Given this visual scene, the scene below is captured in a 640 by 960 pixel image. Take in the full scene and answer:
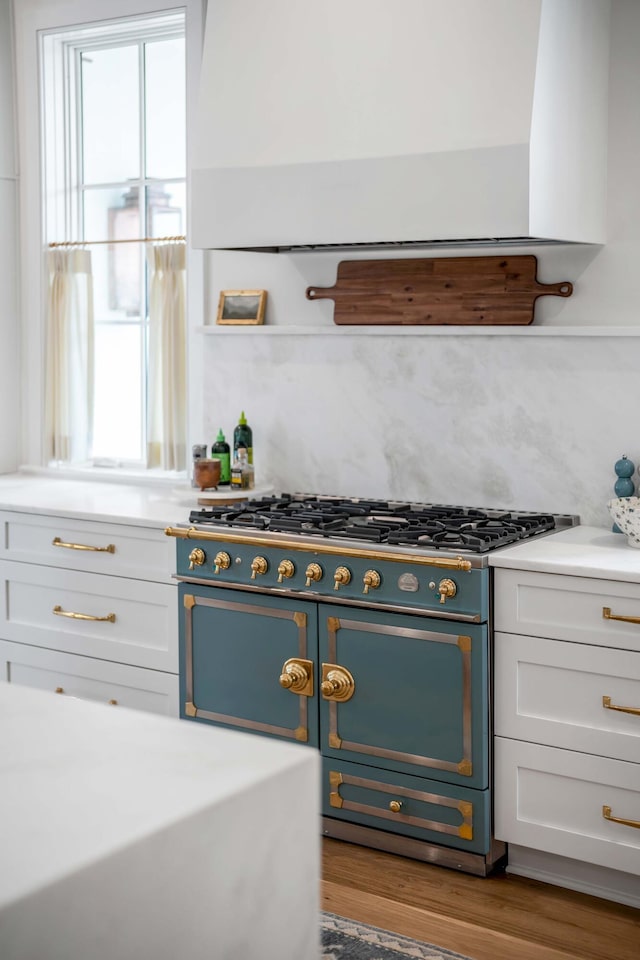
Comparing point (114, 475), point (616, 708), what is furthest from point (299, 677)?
point (114, 475)

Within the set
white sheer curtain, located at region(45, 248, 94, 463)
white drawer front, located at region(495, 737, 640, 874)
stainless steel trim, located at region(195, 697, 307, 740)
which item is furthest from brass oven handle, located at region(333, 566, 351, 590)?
white sheer curtain, located at region(45, 248, 94, 463)

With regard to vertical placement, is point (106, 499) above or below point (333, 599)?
above

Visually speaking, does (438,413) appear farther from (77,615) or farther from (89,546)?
(77,615)

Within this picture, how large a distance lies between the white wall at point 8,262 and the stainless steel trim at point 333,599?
1647 mm

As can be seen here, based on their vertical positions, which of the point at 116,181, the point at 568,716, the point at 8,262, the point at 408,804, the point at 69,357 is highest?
the point at 116,181

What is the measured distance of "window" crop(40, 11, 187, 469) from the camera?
4.43m

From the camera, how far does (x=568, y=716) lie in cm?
286

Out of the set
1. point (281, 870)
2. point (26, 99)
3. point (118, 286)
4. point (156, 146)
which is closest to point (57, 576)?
point (118, 286)

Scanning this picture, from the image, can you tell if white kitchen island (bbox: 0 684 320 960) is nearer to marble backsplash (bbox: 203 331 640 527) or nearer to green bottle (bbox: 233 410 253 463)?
marble backsplash (bbox: 203 331 640 527)

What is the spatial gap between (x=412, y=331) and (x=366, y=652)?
112 centimetres

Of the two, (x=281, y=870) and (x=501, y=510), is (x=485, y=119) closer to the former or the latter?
(x=501, y=510)

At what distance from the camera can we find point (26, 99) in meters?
4.66

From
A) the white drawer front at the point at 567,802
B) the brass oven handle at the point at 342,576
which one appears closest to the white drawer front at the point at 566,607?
the white drawer front at the point at 567,802

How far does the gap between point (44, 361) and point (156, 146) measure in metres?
1.00
